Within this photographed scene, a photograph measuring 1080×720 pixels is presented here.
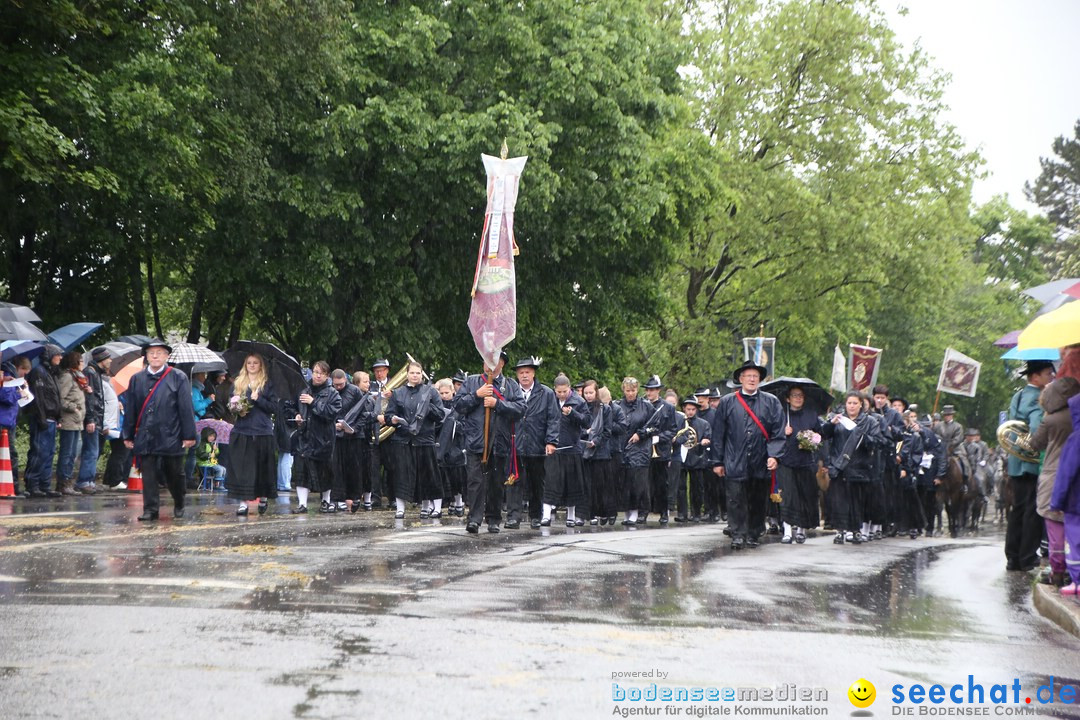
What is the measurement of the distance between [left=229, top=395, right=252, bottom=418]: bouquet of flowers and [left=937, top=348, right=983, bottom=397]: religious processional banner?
1690 centimetres

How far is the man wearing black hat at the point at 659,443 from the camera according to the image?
21594 millimetres

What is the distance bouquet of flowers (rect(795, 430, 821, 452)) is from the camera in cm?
1827

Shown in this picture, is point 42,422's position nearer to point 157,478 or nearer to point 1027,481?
point 157,478

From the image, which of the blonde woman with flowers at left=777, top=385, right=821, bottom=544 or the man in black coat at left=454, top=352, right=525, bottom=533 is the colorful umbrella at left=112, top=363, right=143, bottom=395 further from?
the blonde woman with flowers at left=777, top=385, right=821, bottom=544

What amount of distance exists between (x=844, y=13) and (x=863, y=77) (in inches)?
79.4

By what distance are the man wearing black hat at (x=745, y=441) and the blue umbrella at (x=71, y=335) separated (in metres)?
10.9

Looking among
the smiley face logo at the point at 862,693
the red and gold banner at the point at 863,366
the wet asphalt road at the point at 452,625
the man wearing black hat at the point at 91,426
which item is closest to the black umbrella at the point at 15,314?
the man wearing black hat at the point at 91,426

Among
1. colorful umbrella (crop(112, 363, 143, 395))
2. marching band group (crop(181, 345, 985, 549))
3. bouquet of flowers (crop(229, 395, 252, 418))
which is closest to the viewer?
marching band group (crop(181, 345, 985, 549))

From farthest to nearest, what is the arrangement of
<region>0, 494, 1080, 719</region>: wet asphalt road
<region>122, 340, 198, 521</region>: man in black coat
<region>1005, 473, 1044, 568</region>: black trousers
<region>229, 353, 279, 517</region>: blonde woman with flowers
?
<region>229, 353, 279, 517</region>: blonde woman with flowers → <region>122, 340, 198, 521</region>: man in black coat → <region>1005, 473, 1044, 568</region>: black trousers → <region>0, 494, 1080, 719</region>: wet asphalt road

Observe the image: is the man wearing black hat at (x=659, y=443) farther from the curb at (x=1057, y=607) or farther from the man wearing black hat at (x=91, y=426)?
the curb at (x=1057, y=607)

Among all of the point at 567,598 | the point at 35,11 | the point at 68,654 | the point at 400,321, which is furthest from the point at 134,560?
the point at 400,321

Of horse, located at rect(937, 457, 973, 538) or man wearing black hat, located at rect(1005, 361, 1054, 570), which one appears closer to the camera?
man wearing black hat, located at rect(1005, 361, 1054, 570)

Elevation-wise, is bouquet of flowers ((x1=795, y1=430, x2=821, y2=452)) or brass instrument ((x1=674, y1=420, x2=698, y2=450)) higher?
brass instrument ((x1=674, y1=420, x2=698, y2=450))

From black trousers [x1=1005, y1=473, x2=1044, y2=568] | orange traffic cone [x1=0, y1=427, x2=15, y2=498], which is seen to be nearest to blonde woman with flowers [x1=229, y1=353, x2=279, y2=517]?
orange traffic cone [x1=0, y1=427, x2=15, y2=498]
